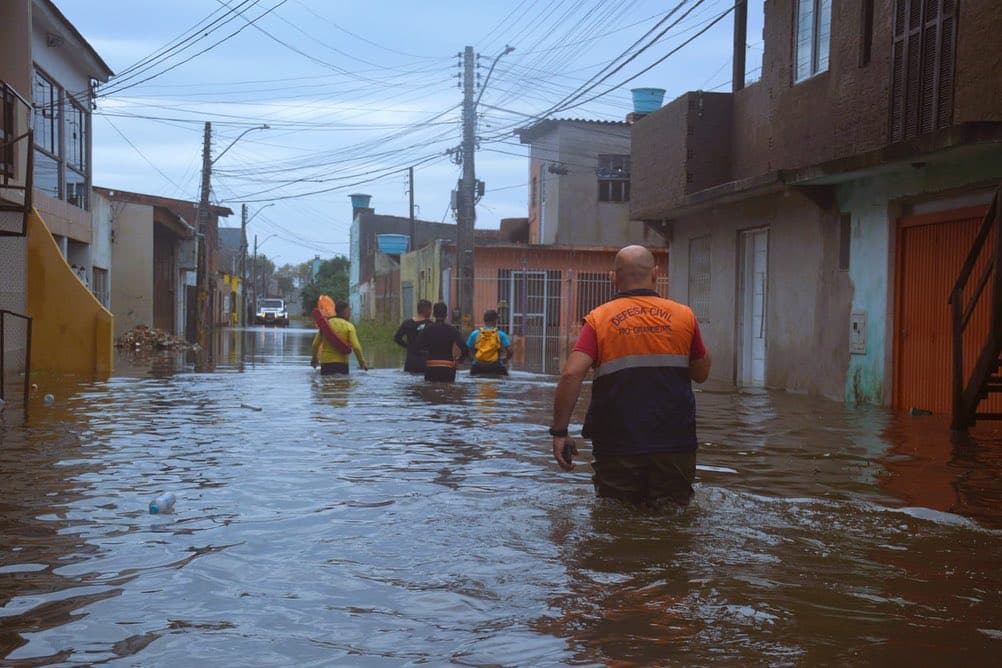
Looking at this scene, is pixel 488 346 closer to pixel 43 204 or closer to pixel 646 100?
pixel 43 204

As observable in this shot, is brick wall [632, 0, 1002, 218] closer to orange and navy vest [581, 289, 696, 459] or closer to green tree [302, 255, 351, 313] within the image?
orange and navy vest [581, 289, 696, 459]

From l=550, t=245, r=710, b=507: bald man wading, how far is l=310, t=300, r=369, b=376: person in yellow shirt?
10.6 m

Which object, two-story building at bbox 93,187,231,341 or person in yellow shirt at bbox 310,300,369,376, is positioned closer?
person in yellow shirt at bbox 310,300,369,376

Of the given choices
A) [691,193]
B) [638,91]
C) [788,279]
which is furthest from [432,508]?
[638,91]

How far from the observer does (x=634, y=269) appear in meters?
6.00

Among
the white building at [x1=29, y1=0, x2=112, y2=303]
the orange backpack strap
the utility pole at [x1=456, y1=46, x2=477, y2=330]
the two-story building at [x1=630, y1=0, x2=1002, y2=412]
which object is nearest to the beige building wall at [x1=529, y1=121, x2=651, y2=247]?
the utility pole at [x1=456, y1=46, x2=477, y2=330]

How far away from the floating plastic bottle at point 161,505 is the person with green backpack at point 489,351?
11.2m

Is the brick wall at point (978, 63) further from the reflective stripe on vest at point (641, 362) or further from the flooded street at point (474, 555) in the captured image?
the reflective stripe on vest at point (641, 362)

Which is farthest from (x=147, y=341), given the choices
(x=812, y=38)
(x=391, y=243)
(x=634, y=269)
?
(x=391, y=243)

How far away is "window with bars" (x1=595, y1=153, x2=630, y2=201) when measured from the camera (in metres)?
38.0

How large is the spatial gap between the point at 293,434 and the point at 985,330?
7.57m

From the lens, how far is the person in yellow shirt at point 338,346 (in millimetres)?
16766

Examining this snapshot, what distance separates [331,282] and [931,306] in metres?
85.5

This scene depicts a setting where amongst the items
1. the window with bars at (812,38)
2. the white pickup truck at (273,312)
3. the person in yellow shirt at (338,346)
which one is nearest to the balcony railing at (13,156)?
the person in yellow shirt at (338,346)
